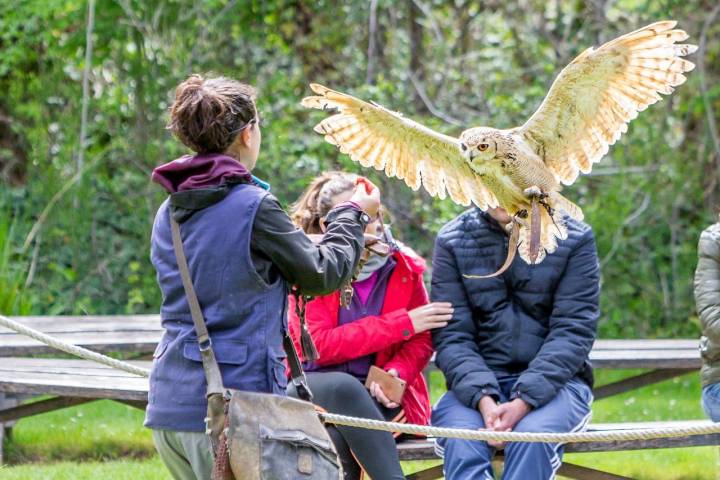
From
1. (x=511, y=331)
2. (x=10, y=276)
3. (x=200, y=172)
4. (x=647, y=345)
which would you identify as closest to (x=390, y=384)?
(x=511, y=331)

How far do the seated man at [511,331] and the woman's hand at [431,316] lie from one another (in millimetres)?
47

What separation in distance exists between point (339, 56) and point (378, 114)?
4.76m

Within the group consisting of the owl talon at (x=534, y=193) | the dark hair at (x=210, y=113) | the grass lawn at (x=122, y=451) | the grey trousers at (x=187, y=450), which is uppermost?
the dark hair at (x=210, y=113)

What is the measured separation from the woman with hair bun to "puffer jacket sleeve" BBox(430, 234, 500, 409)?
122 centimetres

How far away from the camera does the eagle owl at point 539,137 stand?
3.14 meters

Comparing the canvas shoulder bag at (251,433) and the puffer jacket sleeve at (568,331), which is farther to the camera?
the puffer jacket sleeve at (568,331)

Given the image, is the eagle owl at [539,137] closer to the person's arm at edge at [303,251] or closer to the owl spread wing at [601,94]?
the owl spread wing at [601,94]

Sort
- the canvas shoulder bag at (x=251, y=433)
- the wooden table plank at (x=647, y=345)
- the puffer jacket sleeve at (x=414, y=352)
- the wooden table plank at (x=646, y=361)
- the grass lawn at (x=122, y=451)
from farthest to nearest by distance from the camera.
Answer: the wooden table plank at (x=647, y=345) < the grass lawn at (x=122, y=451) < the wooden table plank at (x=646, y=361) < the puffer jacket sleeve at (x=414, y=352) < the canvas shoulder bag at (x=251, y=433)

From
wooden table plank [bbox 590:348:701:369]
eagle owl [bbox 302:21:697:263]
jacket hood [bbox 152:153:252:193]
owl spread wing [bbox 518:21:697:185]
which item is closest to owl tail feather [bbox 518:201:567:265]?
eagle owl [bbox 302:21:697:263]

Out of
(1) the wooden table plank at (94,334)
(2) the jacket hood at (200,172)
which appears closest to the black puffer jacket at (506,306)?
(2) the jacket hood at (200,172)

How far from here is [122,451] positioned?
16.8ft

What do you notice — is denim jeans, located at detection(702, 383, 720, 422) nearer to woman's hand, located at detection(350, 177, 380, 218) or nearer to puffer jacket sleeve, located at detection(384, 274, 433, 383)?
puffer jacket sleeve, located at detection(384, 274, 433, 383)

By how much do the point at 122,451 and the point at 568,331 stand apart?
7.87 ft

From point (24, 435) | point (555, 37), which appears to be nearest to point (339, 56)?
point (555, 37)
